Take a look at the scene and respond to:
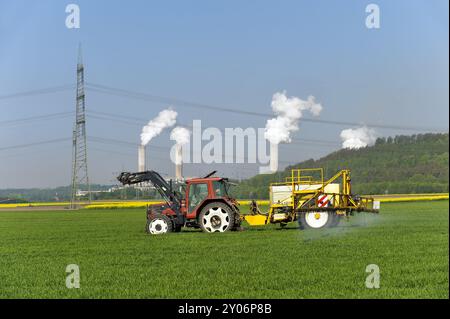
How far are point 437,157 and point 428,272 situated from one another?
70.4 meters

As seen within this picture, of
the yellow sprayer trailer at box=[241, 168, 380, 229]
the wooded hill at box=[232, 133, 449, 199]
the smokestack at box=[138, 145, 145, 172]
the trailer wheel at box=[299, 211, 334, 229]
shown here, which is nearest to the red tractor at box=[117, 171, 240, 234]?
the yellow sprayer trailer at box=[241, 168, 380, 229]

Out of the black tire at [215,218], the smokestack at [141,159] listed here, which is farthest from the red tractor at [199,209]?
the smokestack at [141,159]

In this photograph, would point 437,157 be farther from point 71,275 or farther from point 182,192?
point 71,275

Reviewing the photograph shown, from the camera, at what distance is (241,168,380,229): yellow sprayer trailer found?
80.8 feet

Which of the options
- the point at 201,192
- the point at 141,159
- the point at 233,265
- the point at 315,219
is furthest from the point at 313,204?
the point at 141,159

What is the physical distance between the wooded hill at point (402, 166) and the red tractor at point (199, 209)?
34.0 meters

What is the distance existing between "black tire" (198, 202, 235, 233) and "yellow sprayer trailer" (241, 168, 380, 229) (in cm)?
128

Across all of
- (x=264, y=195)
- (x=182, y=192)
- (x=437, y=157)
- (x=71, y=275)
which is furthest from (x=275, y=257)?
(x=437, y=157)

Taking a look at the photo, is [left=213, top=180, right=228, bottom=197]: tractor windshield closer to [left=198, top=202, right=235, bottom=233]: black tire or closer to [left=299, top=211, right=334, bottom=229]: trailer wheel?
[left=198, top=202, right=235, bottom=233]: black tire

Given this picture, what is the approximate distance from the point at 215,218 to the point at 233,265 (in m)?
9.74

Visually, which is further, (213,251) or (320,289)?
(213,251)

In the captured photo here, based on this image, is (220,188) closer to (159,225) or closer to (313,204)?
(159,225)

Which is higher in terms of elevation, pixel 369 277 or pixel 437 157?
pixel 437 157
